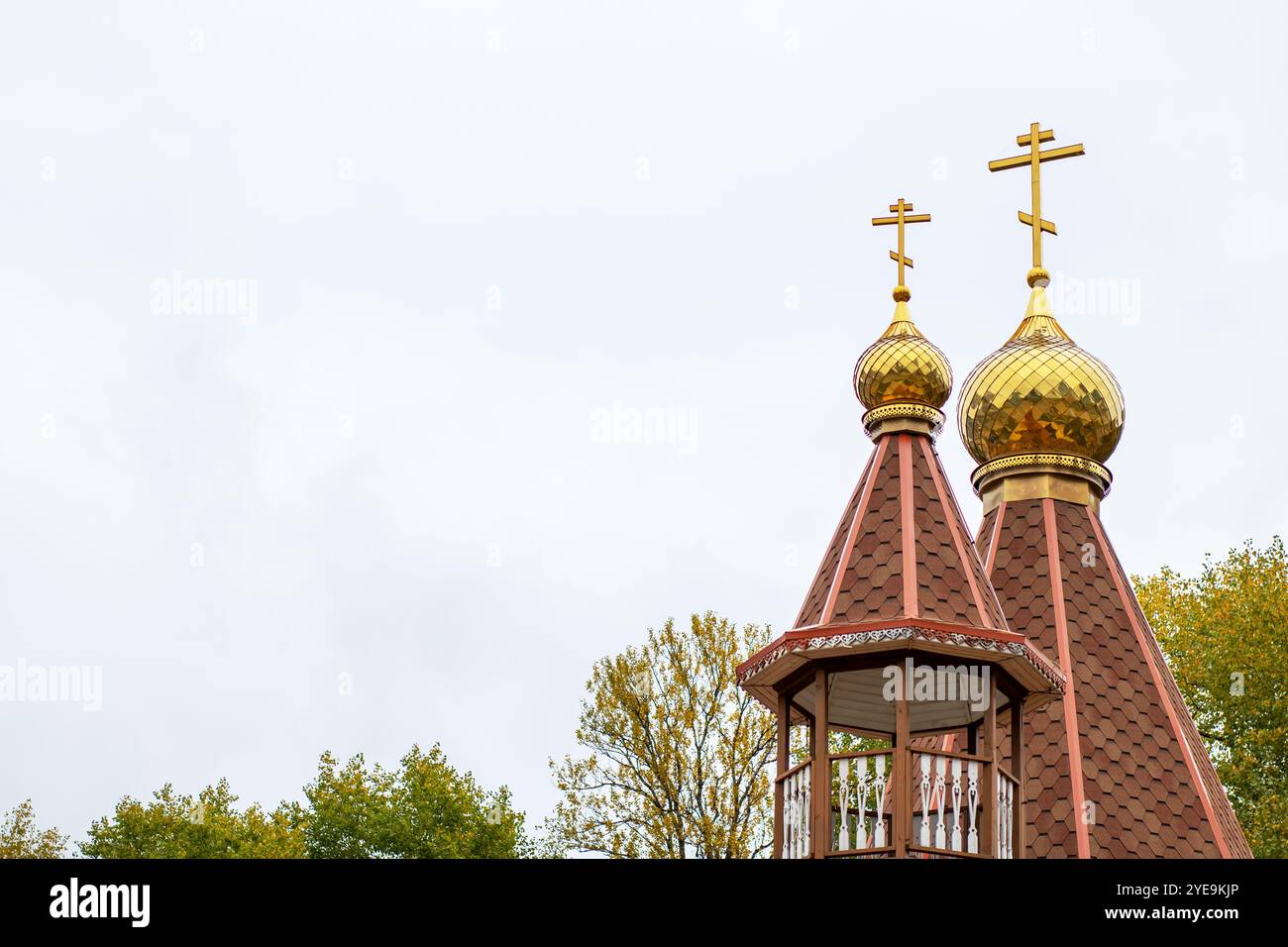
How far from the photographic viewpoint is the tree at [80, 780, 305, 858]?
29.0m

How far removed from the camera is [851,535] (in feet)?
43.8

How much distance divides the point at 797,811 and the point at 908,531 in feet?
7.33

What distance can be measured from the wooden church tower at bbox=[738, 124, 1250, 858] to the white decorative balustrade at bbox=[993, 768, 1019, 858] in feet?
0.09

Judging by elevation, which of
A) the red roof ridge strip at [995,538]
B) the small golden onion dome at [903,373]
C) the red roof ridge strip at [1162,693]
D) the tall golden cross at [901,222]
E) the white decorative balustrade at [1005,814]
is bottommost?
the white decorative balustrade at [1005,814]

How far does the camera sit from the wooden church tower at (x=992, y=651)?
12.3 meters

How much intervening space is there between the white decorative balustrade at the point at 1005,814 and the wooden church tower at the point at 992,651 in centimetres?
3

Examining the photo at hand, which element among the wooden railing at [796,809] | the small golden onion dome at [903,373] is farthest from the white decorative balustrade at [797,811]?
the small golden onion dome at [903,373]

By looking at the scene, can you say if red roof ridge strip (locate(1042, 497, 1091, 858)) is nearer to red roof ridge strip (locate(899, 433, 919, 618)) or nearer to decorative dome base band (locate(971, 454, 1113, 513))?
decorative dome base band (locate(971, 454, 1113, 513))

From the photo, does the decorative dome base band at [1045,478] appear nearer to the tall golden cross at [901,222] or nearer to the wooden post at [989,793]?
the tall golden cross at [901,222]
